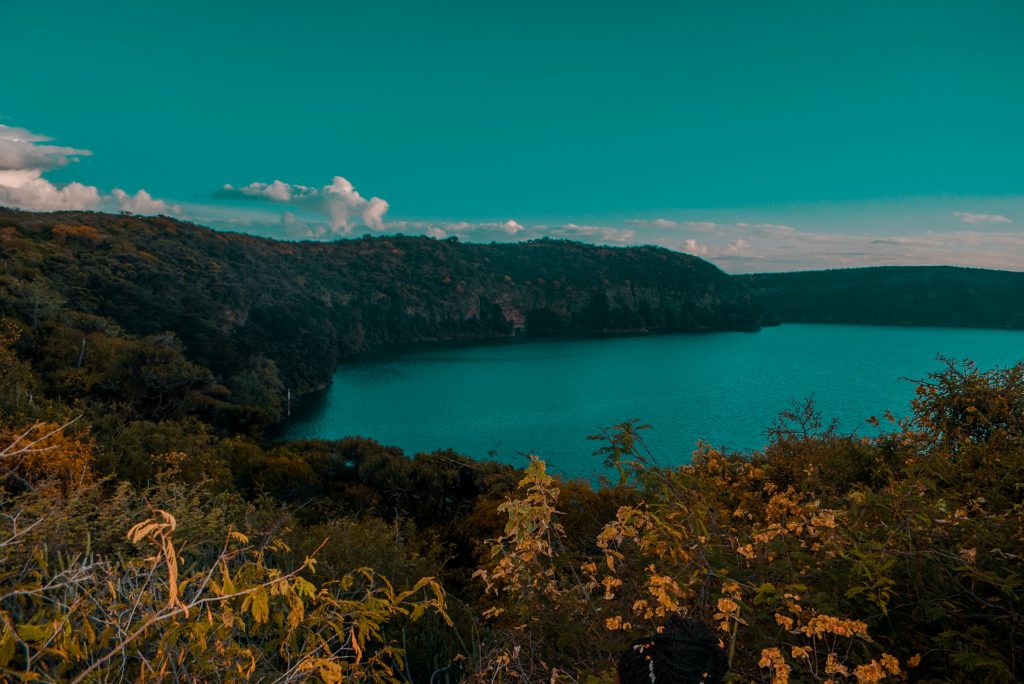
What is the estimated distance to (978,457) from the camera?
5031mm

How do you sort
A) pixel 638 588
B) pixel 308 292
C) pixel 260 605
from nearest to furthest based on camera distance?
1. pixel 260 605
2. pixel 638 588
3. pixel 308 292

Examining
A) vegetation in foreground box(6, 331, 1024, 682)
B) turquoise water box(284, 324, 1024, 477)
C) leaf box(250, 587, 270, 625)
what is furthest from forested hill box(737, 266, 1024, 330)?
leaf box(250, 587, 270, 625)

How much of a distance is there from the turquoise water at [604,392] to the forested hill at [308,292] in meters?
7.51

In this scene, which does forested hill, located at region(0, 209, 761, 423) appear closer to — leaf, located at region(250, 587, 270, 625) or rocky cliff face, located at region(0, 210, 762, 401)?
rocky cliff face, located at region(0, 210, 762, 401)

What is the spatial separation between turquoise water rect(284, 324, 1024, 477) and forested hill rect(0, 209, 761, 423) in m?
7.51

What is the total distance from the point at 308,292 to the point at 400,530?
256 ft

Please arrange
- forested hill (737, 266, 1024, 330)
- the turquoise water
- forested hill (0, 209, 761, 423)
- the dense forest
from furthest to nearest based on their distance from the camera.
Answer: forested hill (737, 266, 1024, 330)
the turquoise water
forested hill (0, 209, 761, 423)
the dense forest

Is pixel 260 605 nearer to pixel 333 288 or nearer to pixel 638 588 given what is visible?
pixel 638 588

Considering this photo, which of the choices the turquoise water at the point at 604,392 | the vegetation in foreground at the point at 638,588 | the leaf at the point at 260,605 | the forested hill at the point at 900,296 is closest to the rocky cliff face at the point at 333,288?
the turquoise water at the point at 604,392

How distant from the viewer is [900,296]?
126 metres

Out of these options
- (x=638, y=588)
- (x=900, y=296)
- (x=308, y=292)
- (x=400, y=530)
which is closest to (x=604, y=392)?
(x=400, y=530)

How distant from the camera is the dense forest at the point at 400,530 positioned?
2.20 meters

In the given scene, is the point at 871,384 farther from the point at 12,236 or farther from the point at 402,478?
the point at 12,236

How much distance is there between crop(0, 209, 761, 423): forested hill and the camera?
38.4 metres
